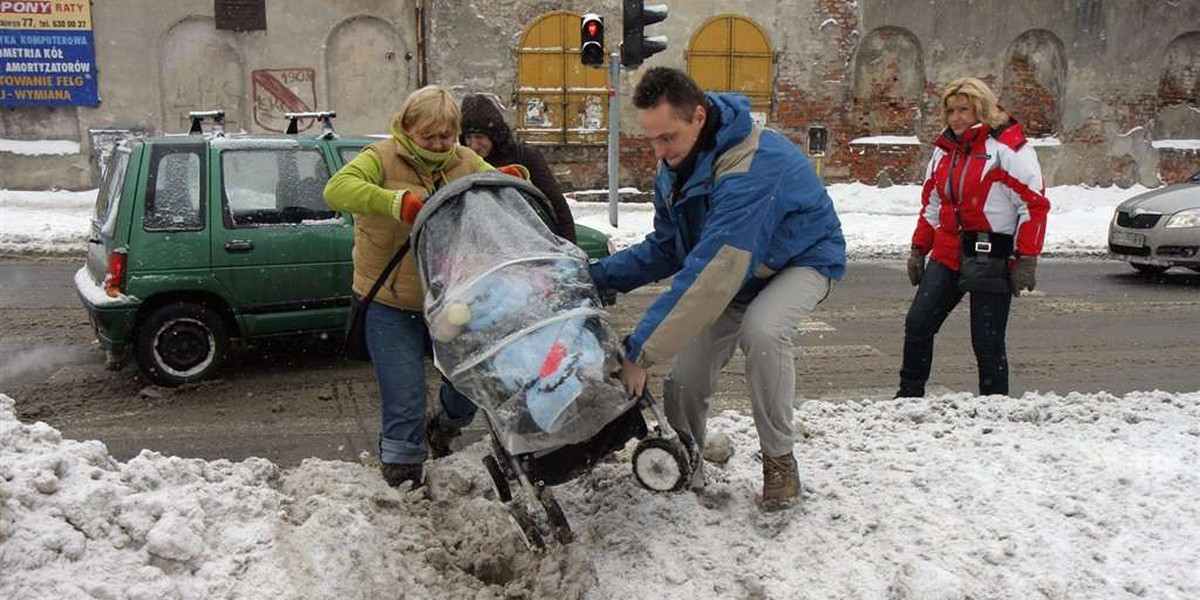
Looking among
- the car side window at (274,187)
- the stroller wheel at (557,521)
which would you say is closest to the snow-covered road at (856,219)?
the car side window at (274,187)

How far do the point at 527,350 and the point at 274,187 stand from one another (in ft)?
14.9

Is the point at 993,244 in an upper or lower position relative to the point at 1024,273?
upper

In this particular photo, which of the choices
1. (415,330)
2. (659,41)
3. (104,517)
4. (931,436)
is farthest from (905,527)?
(659,41)

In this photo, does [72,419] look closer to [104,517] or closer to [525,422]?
[104,517]

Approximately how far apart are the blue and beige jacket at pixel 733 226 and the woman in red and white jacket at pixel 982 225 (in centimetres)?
179

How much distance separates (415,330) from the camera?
4262 millimetres

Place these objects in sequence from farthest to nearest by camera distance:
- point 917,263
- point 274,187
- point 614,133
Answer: point 614,133 → point 274,187 → point 917,263

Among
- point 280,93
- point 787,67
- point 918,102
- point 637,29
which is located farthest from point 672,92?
point 918,102

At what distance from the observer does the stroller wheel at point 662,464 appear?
3.52 meters

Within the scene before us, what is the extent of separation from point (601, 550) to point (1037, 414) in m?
2.52

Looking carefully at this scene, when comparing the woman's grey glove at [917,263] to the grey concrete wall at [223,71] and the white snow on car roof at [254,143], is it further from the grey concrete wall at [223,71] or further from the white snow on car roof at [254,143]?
the grey concrete wall at [223,71]

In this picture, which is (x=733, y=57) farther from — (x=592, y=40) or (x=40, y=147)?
(x=40, y=147)

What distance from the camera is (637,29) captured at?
44.1 ft

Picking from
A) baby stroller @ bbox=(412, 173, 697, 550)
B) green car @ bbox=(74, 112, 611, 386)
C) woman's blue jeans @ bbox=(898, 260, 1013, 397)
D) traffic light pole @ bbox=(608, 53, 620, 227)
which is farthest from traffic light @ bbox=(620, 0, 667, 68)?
baby stroller @ bbox=(412, 173, 697, 550)
